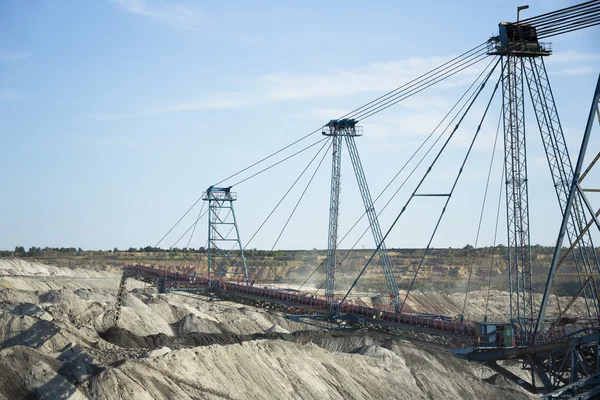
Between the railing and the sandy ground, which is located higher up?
the railing

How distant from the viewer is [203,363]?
4550cm

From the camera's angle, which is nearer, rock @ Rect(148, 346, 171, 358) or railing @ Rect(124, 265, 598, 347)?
railing @ Rect(124, 265, 598, 347)

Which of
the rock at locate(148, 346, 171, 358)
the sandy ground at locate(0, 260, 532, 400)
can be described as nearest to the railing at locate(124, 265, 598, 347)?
the sandy ground at locate(0, 260, 532, 400)

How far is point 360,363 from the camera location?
2064 inches

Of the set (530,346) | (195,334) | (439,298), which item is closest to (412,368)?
(530,346)

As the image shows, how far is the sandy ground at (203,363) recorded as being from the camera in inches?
1620

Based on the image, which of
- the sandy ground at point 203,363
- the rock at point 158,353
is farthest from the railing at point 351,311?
the rock at point 158,353

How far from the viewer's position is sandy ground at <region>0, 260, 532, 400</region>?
135 ft

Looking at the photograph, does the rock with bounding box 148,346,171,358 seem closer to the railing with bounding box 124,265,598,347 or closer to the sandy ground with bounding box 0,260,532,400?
the sandy ground with bounding box 0,260,532,400

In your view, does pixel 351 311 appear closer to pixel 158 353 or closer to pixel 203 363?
pixel 203 363

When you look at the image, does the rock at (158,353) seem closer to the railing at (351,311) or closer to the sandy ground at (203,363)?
the sandy ground at (203,363)

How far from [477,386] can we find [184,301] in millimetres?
51121

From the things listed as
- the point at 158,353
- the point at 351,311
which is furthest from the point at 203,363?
the point at 351,311

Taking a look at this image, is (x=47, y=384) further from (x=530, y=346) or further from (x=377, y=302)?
(x=377, y=302)
